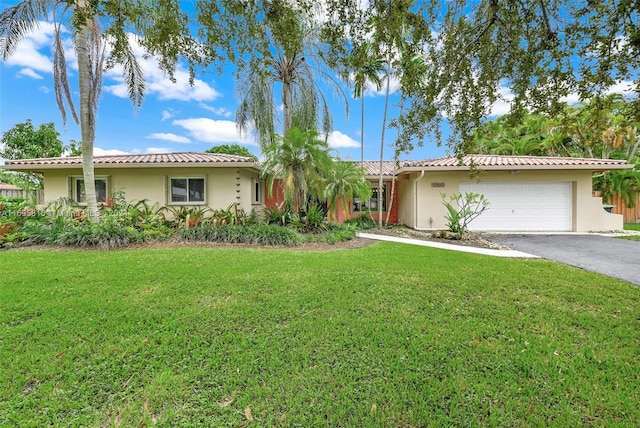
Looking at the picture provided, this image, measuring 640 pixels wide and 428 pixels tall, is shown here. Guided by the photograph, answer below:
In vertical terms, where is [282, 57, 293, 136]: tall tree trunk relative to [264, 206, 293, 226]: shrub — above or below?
above

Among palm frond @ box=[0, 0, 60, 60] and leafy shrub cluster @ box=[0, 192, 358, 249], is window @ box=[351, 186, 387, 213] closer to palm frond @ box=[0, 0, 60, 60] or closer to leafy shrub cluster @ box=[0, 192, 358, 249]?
leafy shrub cluster @ box=[0, 192, 358, 249]

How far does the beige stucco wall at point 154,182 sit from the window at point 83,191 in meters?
0.20

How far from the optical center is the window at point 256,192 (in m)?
14.8

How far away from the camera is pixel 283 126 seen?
521 inches

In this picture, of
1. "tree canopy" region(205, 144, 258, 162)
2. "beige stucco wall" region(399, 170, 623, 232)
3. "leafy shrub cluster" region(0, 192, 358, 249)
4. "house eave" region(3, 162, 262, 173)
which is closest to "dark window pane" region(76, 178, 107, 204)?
"leafy shrub cluster" region(0, 192, 358, 249)

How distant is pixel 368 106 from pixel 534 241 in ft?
34.4

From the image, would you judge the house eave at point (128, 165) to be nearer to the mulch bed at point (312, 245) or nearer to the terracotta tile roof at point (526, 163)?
the mulch bed at point (312, 245)

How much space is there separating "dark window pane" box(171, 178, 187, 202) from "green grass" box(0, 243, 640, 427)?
7.07 meters

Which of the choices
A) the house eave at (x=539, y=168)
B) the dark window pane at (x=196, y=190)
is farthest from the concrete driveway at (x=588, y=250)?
the dark window pane at (x=196, y=190)

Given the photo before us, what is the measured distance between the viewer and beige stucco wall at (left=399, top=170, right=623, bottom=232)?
1317 cm

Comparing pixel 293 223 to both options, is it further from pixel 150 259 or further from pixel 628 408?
pixel 628 408

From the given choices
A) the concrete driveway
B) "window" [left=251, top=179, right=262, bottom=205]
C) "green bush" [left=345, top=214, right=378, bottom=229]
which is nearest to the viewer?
the concrete driveway

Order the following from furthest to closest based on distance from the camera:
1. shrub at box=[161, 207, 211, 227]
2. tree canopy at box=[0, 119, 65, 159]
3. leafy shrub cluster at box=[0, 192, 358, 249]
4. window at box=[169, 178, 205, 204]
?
tree canopy at box=[0, 119, 65, 159] → window at box=[169, 178, 205, 204] → shrub at box=[161, 207, 211, 227] → leafy shrub cluster at box=[0, 192, 358, 249]

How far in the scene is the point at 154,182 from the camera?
12.6 meters
